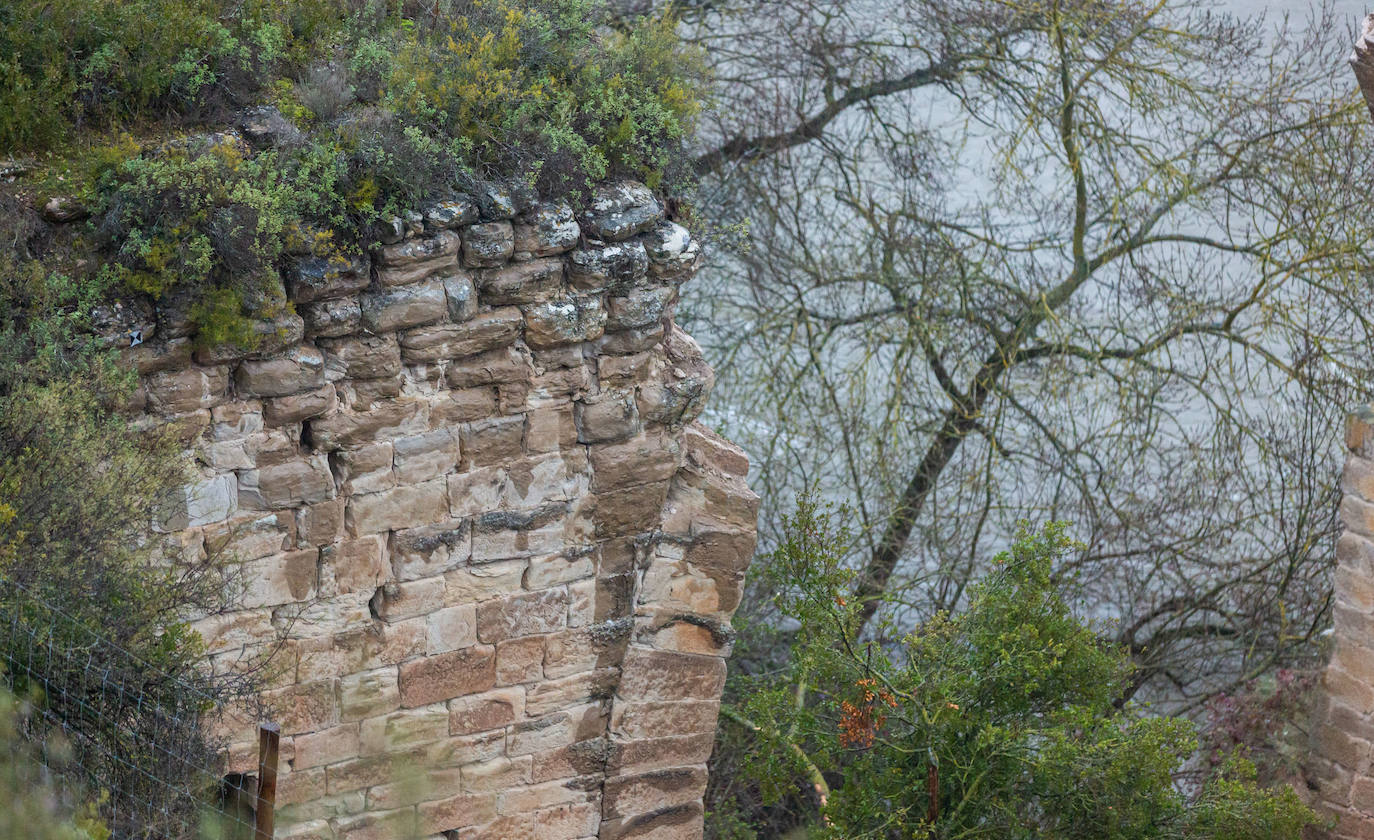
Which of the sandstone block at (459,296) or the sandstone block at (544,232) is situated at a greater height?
the sandstone block at (544,232)

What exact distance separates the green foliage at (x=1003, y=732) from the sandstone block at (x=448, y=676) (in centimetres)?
130

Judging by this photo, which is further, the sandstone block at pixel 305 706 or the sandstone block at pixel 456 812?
the sandstone block at pixel 456 812

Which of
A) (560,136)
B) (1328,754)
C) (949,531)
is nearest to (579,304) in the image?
(560,136)

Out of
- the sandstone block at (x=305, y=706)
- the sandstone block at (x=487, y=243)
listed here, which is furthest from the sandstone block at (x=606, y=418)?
the sandstone block at (x=305, y=706)

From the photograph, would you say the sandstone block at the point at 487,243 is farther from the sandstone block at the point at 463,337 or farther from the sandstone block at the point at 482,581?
the sandstone block at the point at 482,581

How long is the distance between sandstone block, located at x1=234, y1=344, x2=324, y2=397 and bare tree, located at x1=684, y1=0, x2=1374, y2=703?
4801mm

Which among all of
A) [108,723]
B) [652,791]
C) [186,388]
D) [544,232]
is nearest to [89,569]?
[108,723]

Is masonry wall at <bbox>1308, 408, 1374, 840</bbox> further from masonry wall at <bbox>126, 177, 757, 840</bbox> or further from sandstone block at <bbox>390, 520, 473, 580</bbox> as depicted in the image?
sandstone block at <bbox>390, 520, 473, 580</bbox>

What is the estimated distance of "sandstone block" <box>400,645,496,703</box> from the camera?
463 centimetres

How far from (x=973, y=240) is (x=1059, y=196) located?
1360 mm

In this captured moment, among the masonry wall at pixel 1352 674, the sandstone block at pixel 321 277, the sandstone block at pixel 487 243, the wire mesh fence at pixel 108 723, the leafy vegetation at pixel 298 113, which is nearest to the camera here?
the wire mesh fence at pixel 108 723

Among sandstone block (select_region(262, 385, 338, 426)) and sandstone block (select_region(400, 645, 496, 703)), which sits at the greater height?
sandstone block (select_region(262, 385, 338, 426))

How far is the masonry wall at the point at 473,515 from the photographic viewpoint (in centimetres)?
415

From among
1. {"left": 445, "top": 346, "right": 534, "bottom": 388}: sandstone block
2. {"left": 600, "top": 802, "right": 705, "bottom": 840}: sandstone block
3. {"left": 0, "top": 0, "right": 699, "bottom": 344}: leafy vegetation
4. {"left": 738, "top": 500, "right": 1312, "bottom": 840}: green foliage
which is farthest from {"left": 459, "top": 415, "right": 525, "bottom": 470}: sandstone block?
{"left": 600, "top": 802, "right": 705, "bottom": 840}: sandstone block
